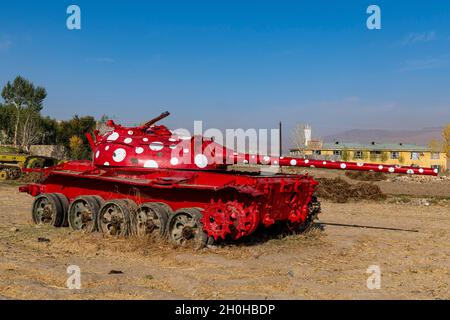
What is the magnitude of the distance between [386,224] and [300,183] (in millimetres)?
5049

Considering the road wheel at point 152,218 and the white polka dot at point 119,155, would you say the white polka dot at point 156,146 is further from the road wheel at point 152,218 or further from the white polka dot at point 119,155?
the road wheel at point 152,218

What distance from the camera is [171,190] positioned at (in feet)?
34.1

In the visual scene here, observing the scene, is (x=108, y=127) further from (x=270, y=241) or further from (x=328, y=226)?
(x=328, y=226)

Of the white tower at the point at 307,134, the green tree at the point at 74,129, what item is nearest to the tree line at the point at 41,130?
the green tree at the point at 74,129

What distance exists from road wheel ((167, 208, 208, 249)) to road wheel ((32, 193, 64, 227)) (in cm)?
355

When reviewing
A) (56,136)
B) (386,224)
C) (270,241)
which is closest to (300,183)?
(270,241)

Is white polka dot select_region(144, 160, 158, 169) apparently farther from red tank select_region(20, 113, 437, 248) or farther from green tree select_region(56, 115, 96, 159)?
green tree select_region(56, 115, 96, 159)

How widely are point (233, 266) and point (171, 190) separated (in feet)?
8.12

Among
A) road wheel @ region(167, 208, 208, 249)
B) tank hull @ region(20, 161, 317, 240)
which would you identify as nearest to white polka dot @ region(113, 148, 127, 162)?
tank hull @ region(20, 161, 317, 240)

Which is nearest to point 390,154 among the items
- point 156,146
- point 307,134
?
point 307,134

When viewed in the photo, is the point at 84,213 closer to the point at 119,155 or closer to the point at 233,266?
the point at 119,155

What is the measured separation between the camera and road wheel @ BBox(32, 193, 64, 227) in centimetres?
1205

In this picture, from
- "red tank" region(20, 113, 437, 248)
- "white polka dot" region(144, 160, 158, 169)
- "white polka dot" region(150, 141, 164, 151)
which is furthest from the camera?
"white polka dot" region(150, 141, 164, 151)
